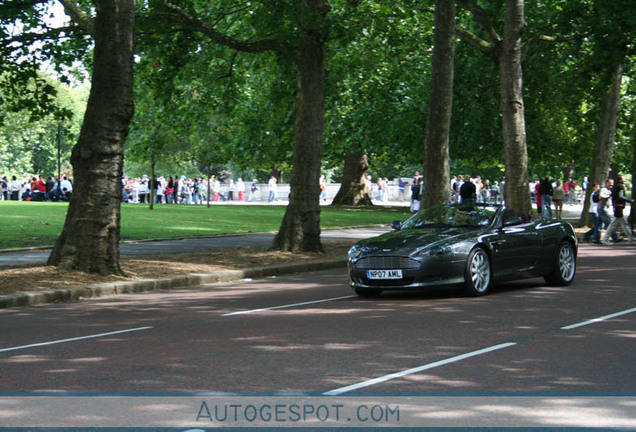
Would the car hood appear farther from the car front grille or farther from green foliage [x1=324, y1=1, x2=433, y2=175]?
green foliage [x1=324, y1=1, x2=433, y2=175]

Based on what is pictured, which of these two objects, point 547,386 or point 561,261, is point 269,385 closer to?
point 547,386

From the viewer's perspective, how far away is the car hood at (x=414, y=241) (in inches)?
570

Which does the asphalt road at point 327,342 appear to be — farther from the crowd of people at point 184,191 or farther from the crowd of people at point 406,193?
the crowd of people at point 184,191

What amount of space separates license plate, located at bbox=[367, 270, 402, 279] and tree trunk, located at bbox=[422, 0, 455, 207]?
10.3 metres

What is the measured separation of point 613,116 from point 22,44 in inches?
884

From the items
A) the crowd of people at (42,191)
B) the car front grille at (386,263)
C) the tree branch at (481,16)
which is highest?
the tree branch at (481,16)

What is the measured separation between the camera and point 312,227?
22547mm

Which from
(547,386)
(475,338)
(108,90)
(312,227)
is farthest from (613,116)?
(547,386)

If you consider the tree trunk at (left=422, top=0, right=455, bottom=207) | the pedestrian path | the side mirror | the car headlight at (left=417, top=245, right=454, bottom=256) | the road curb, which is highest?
the tree trunk at (left=422, top=0, right=455, bottom=207)

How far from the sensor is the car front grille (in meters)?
14.3

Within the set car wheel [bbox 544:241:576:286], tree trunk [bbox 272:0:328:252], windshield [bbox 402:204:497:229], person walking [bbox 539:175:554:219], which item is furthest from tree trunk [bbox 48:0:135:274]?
person walking [bbox 539:175:554:219]

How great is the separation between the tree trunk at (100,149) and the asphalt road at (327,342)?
5.91 feet

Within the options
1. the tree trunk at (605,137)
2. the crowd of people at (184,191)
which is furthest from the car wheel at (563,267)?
the crowd of people at (184,191)

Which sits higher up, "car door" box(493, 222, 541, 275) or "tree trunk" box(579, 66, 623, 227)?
"tree trunk" box(579, 66, 623, 227)
